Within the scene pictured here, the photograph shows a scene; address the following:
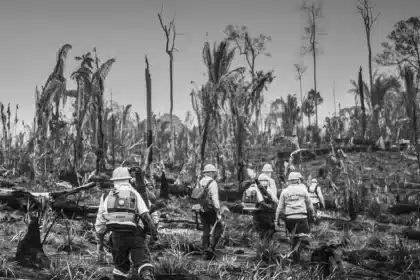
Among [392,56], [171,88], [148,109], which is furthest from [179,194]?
[392,56]

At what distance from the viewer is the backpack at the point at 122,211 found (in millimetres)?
5277

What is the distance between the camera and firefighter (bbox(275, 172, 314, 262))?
294 inches

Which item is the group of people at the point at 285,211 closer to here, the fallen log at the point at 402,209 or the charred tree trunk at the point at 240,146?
the fallen log at the point at 402,209

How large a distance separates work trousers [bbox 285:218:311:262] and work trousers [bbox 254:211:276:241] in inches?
39.4

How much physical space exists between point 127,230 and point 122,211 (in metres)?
0.25

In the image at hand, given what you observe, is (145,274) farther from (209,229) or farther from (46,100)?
(46,100)

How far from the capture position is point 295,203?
25.1 ft

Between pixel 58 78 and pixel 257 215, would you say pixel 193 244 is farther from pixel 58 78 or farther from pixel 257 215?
pixel 58 78

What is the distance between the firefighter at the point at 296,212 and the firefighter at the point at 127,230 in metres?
3.05

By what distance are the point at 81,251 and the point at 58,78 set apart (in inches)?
347

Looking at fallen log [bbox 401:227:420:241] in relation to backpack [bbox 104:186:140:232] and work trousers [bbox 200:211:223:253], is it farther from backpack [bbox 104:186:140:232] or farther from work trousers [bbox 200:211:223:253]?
backpack [bbox 104:186:140:232]

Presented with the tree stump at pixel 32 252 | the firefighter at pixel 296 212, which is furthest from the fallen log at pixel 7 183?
the firefighter at pixel 296 212

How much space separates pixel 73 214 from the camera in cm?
945

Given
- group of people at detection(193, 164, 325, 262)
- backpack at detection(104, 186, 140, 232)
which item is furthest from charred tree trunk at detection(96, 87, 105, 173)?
backpack at detection(104, 186, 140, 232)
